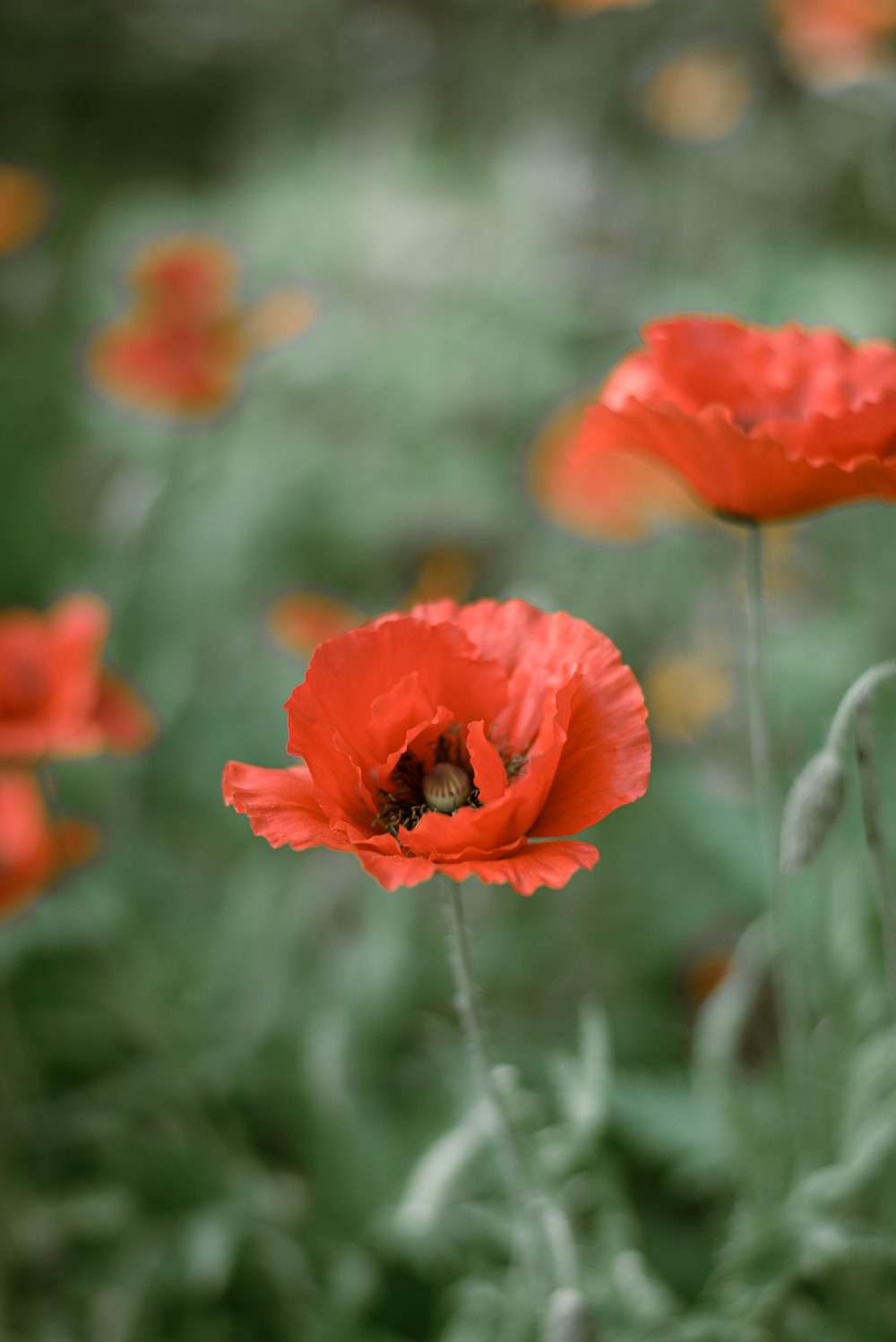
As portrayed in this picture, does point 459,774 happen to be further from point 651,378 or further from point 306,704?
point 651,378

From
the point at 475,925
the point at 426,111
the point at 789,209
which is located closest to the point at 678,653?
the point at 475,925

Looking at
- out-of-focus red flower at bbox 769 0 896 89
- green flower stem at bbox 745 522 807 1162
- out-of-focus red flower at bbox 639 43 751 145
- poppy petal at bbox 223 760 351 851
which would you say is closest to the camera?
poppy petal at bbox 223 760 351 851

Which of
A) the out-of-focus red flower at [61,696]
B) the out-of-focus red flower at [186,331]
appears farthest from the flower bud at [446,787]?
the out-of-focus red flower at [186,331]

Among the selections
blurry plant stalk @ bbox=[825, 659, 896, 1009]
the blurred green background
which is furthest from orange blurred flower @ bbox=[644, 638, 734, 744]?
blurry plant stalk @ bbox=[825, 659, 896, 1009]

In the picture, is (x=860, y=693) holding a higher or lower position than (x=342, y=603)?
higher

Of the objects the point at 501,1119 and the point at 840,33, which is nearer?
the point at 501,1119

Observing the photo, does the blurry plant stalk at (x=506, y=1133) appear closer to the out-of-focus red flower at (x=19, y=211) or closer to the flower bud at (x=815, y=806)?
the flower bud at (x=815, y=806)

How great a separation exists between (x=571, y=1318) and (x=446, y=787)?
460mm

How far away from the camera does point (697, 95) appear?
4457mm

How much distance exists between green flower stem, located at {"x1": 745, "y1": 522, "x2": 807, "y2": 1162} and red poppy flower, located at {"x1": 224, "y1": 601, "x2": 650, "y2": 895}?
0.23 m

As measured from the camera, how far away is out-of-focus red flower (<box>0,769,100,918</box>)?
1.66 meters

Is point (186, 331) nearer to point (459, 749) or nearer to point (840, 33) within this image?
point (840, 33)

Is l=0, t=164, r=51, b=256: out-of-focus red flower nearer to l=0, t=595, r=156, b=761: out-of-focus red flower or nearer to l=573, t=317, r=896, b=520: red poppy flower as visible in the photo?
l=0, t=595, r=156, b=761: out-of-focus red flower

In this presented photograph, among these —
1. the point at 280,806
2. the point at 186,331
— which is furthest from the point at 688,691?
the point at 280,806
